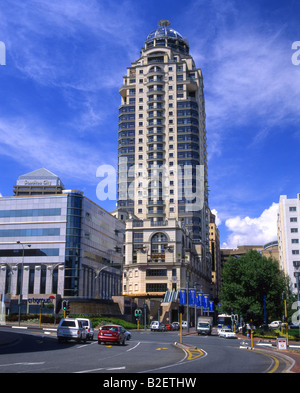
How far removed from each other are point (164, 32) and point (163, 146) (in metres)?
42.4

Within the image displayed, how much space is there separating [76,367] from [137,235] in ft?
314

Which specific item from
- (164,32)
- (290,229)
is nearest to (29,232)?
(290,229)

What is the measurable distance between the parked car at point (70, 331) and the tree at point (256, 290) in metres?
35.4

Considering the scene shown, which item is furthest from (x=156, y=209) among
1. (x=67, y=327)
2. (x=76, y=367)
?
(x=76, y=367)

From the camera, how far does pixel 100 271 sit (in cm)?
8812

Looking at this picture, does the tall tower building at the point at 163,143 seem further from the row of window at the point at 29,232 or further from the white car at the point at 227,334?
the white car at the point at 227,334

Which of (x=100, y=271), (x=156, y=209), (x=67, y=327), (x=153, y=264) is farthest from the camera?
(x=156, y=209)

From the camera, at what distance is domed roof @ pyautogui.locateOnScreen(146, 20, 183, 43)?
143 metres

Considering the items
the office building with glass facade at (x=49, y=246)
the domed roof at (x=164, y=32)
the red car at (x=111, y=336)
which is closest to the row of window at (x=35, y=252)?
the office building with glass facade at (x=49, y=246)

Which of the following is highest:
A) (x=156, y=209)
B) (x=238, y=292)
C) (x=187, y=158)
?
(x=187, y=158)

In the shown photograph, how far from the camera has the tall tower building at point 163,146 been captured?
394ft

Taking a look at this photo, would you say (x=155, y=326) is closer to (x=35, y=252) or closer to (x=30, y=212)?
(x=35, y=252)

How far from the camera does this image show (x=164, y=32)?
469ft
